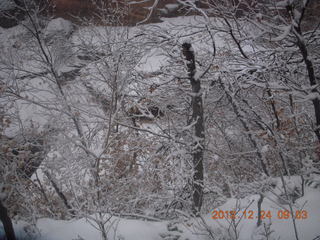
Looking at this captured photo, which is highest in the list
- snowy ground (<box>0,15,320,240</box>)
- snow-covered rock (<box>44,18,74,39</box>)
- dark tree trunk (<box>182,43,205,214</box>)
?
snow-covered rock (<box>44,18,74,39</box>)

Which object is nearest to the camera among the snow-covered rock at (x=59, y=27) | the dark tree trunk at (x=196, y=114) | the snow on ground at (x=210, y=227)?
the snow on ground at (x=210, y=227)

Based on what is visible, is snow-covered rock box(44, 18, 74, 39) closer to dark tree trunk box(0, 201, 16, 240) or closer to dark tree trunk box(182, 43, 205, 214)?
dark tree trunk box(182, 43, 205, 214)

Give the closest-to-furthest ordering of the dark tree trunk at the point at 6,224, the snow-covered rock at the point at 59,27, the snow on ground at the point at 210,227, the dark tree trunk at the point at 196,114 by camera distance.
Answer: the snow on ground at the point at 210,227 < the dark tree trunk at the point at 6,224 < the dark tree trunk at the point at 196,114 < the snow-covered rock at the point at 59,27

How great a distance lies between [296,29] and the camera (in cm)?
282

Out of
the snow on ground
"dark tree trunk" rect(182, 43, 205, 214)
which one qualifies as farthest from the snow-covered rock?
the snow on ground

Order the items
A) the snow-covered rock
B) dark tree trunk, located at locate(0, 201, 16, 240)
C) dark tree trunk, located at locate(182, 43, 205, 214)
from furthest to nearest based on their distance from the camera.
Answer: the snow-covered rock
dark tree trunk, located at locate(182, 43, 205, 214)
dark tree trunk, located at locate(0, 201, 16, 240)

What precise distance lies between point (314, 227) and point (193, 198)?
2.39 meters
